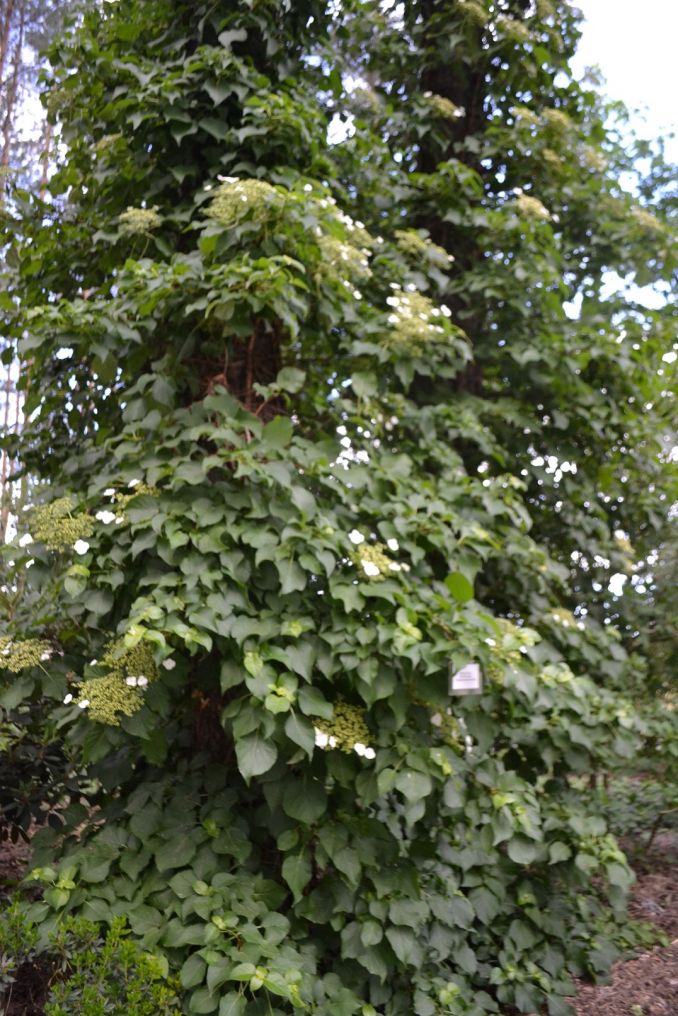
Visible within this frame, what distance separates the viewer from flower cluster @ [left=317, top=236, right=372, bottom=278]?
266 centimetres

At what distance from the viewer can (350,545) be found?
8.28ft

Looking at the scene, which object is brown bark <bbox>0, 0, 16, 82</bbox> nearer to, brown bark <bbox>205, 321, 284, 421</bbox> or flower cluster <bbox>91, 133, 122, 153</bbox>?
flower cluster <bbox>91, 133, 122, 153</bbox>

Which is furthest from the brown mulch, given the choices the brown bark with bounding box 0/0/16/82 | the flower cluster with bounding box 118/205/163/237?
the brown bark with bounding box 0/0/16/82

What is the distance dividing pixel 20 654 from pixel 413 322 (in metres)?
1.65

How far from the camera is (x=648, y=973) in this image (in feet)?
10.8

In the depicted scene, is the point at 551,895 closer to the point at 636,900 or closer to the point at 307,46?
the point at 636,900

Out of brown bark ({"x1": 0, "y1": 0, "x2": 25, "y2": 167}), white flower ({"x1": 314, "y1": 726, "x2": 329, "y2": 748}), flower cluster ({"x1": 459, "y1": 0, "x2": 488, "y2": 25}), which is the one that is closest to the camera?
white flower ({"x1": 314, "y1": 726, "x2": 329, "y2": 748})

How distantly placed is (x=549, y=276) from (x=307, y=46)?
142cm

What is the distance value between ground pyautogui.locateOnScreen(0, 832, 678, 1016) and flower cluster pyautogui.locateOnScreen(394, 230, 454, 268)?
278 centimetres

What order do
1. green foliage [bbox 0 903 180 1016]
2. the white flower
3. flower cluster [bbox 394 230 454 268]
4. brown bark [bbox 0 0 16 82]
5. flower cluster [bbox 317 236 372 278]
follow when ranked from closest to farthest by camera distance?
green foliage [bbox 0 903 180 1016], the white flower, flower cluster [bbox 317 236 372 278], flower cluster [bbox 394 230 454 268], brown bark [bbox 0 0 16 82]

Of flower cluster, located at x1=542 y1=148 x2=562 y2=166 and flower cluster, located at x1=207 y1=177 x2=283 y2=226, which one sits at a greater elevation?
flower cluster, located at x1=542 y1=148 x2=562 y2=166

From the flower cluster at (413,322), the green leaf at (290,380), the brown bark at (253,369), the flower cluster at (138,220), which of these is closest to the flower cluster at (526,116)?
the flower cluster at (413,322)

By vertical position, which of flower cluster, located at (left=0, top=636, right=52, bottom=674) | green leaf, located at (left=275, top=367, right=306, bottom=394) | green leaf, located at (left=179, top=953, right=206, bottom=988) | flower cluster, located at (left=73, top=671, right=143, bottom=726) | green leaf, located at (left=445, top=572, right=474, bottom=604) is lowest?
green leaf, located at (left=179, top=953, right=206, bottom=988)

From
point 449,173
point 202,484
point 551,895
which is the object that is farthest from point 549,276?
point 551,895
